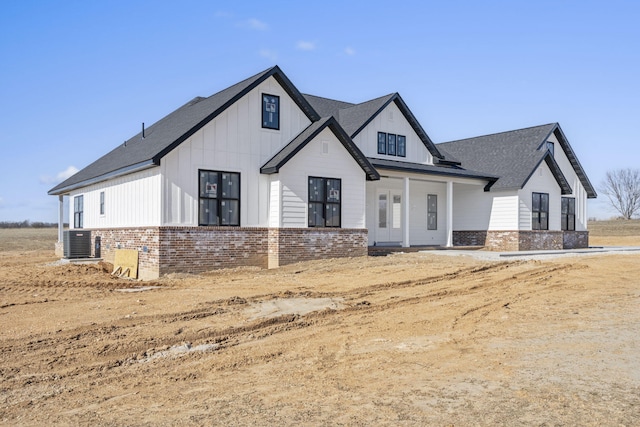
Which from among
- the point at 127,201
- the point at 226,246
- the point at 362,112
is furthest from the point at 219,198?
the point at 362,112

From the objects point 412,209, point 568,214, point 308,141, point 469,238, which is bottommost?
point 469,238

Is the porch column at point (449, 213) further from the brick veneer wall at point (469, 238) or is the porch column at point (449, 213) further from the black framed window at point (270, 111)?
the black framed window at point (270, 111)

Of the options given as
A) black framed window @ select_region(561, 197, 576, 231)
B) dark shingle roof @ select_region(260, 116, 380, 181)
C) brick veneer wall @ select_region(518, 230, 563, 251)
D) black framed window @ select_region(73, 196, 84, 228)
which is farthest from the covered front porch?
black framed window @ select_region(73, 196, 84, 228)

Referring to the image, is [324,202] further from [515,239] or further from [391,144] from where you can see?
[515,239]

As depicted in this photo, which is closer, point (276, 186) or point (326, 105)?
point (276, 186)

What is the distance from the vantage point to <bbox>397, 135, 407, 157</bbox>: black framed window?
24.6 meters

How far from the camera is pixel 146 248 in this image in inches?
669

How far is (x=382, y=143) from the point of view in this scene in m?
24.1

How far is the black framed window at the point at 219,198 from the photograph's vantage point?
17.2 metres

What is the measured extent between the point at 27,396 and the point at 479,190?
23693mm

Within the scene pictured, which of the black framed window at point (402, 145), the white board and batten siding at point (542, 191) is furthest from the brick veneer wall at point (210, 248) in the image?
the white board and batten siding at point (542, 191)

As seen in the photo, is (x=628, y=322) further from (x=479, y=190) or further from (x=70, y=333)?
(x=479, y=190)

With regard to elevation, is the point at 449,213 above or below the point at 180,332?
above

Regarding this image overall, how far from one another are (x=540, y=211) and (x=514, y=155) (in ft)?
10.2
